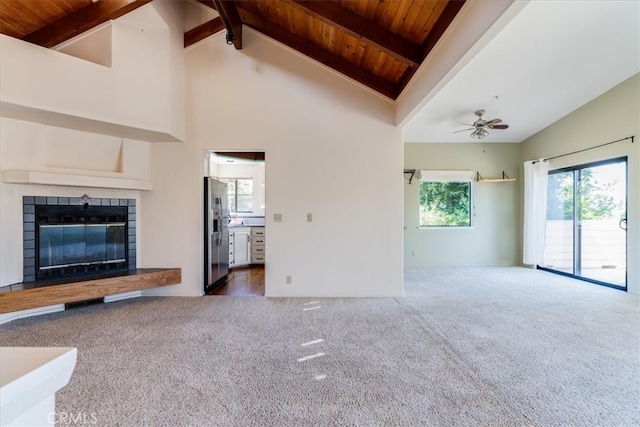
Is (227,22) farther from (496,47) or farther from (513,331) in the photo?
(513,331)

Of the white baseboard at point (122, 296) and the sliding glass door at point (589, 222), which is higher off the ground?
the sliding glass door at point (589, 222)

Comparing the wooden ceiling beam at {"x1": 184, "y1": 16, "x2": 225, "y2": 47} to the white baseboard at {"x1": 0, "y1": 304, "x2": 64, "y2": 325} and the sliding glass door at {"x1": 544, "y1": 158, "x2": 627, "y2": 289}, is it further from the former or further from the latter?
the sliding glass door at {"x1": 544, "y1": 158, "x2": 627, "y2": 289}

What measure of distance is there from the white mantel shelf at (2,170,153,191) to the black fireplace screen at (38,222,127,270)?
60cm

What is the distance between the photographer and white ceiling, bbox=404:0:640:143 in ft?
10.2

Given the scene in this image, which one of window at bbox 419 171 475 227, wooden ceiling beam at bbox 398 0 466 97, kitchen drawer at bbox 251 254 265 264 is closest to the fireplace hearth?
kitchen drawer at bbox 251 254 265 264

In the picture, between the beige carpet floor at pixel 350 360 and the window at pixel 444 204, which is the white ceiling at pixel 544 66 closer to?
the window at pixel 444 204

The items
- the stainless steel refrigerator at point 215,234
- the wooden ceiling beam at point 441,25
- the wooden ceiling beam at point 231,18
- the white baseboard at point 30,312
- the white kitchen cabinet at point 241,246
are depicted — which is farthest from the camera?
the white kitchen cabinet at point 241,246

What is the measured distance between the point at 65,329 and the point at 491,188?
7.50 metres

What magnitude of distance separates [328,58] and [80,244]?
13.7 feet

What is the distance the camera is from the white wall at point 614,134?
4.12m

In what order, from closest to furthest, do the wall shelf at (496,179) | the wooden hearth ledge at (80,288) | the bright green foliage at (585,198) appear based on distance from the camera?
the wooden hearth ledge at (80,288) → the bright green foliage at (585,198) → the wall shelf at (496,179)

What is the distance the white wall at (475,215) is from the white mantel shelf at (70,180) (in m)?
5.09

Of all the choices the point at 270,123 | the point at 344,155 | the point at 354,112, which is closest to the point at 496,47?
the point at 354,112

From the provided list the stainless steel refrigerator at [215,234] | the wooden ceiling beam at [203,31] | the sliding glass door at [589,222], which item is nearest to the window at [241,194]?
the stainless steel refrigerator at [215,234]
